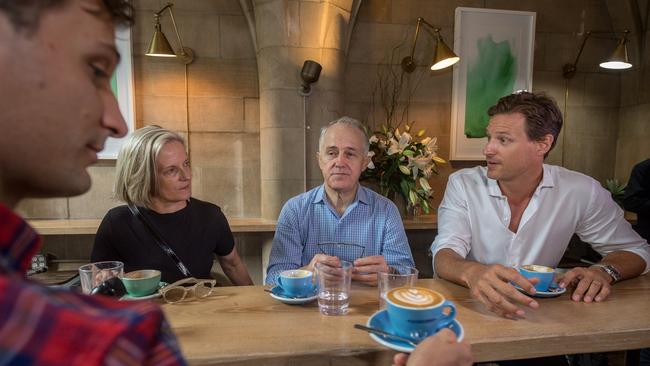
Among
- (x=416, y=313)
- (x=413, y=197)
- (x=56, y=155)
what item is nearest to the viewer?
(x=56, y=155)

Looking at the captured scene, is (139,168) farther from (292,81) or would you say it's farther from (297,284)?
(292,81)

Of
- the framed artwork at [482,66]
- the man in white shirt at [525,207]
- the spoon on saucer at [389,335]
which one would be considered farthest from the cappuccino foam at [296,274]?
the framed artwork at [482,66]

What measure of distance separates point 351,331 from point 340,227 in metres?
0.95

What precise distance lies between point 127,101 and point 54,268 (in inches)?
61.3

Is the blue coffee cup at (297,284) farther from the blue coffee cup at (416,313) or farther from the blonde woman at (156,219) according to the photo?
the blonde woman at (156,219)

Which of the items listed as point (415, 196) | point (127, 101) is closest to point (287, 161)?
point (415, 196)

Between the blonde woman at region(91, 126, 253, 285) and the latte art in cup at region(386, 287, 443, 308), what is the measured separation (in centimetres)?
114

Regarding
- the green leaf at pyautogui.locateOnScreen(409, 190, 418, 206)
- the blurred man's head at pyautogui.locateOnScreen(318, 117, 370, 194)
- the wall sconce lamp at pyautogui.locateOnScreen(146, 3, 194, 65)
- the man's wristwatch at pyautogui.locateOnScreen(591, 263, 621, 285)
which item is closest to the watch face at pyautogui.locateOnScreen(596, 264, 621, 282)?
the man's wristwatch at pyautogui.locateOnScreen(591, 263, 621, 285)

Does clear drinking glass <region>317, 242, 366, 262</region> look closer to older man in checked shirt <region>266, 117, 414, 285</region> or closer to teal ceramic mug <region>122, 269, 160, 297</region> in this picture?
older man in checked shirt <region>266, 117, 414, 285</region>

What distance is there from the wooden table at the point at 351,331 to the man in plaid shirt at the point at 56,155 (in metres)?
0.57

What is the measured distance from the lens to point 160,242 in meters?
1.66

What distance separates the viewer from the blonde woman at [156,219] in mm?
1651

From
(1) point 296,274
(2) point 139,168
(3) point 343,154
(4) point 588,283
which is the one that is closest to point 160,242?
(2) point 139,168

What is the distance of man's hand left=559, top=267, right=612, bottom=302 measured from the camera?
1165mm
